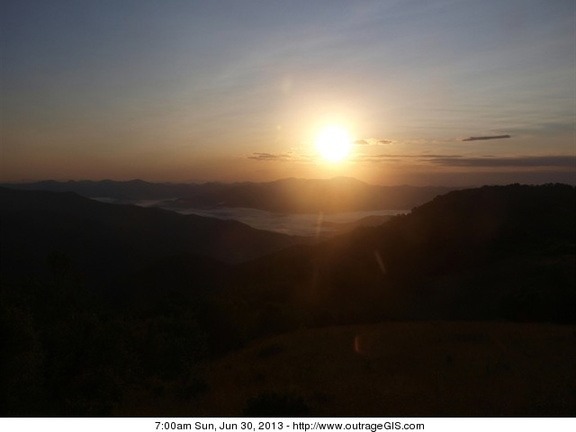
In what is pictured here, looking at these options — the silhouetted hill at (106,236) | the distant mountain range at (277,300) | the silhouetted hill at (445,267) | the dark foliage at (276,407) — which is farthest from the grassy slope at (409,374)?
the silhouetted hill at (106,236)

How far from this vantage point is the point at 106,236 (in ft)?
284

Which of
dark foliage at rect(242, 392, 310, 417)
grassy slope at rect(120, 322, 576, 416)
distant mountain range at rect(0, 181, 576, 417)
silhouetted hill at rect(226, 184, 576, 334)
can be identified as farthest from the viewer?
silhouetted hill at rect(226, 184, 576, 334)

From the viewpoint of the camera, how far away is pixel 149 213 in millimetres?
102375

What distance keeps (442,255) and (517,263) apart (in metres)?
9.68

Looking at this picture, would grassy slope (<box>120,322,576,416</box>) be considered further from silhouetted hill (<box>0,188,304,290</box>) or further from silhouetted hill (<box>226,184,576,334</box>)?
silhouetted hill (<box>0,188,304,290</box>)

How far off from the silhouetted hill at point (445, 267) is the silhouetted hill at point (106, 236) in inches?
930

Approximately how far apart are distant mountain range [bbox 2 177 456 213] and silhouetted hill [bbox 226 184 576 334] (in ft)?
36.6

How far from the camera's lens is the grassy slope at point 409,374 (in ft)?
35.0

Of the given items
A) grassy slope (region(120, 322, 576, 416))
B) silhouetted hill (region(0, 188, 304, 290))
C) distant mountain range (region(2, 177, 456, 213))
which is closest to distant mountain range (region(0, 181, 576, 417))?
grassy slope (region(120, 322, 576, 416))

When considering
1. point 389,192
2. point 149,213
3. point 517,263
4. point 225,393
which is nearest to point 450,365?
point 225,393

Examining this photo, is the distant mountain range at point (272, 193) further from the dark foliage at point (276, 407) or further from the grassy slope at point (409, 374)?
the dark foliage at point (276, 407)

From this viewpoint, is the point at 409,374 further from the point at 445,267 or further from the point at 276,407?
the point at 445,267

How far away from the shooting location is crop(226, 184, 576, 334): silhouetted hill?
27703 mm

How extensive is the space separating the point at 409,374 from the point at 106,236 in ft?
268
